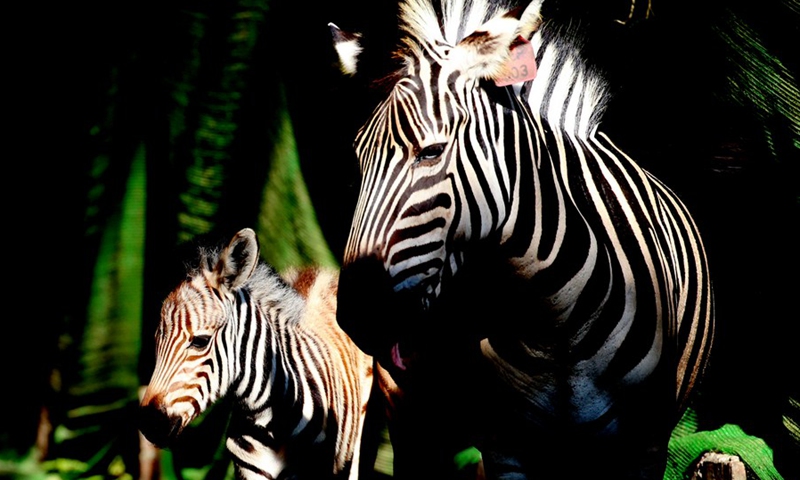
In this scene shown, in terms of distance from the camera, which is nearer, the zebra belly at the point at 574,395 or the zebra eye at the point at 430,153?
the zebra eye at the point at 430,153

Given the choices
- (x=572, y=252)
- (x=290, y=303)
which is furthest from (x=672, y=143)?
(x=290, y=303)

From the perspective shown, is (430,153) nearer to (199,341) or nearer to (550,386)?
(550,386)

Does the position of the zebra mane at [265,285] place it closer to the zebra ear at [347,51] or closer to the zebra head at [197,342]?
the zebra head at [197,342]

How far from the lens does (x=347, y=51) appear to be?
292 cm

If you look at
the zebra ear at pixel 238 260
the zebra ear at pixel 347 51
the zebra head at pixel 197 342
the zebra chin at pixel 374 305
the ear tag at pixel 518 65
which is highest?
the ear tag at pixel 518 65

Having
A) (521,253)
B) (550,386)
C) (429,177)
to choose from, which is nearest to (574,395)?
(550,386)

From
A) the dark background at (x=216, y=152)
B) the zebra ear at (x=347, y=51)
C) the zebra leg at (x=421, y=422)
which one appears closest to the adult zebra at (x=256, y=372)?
the zebra leg at (x=421, y=422)

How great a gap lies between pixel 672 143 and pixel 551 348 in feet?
6.13

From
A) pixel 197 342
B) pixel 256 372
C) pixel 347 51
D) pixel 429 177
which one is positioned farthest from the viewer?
pixel 256 372

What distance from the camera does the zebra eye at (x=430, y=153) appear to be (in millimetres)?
2352

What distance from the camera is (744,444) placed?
3.78m

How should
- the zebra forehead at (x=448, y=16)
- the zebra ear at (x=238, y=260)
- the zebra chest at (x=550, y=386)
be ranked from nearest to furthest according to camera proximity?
the zebra chest at (x=550, y=386), the zebra forehead at (x=448, y=16), the zebra ear at (x=238, y=260)

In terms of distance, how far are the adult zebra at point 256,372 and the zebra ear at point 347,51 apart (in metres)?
0.83

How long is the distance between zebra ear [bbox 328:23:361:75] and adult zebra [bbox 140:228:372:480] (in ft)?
2.73
